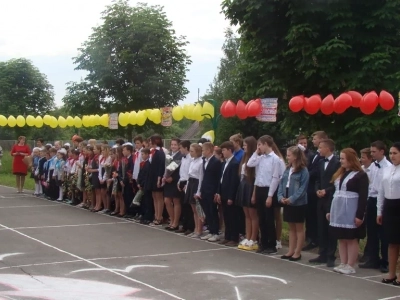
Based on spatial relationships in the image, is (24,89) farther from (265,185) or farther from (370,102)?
(265,185)

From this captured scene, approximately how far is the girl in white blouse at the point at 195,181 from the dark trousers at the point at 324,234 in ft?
10.5

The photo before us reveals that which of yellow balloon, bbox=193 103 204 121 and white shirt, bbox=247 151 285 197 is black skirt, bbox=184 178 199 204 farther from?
yellow balloon, bbox=193 103 204 121

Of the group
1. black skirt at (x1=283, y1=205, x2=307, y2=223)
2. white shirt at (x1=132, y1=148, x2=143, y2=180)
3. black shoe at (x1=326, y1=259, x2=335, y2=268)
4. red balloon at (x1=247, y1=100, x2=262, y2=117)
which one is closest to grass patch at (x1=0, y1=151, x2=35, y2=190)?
white shirt at (x1=132, y1=148, x2=143, y2=180)

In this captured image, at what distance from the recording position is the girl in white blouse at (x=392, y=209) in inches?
340

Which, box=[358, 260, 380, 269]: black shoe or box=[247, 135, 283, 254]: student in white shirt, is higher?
box=[247, 135, 283, 254]: student in white shirt

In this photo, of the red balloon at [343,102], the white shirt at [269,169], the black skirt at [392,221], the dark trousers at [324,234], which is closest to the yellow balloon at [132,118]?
the red balloon at [343,102]

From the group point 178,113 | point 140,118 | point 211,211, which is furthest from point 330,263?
point 140,118

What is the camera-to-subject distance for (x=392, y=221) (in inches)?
341

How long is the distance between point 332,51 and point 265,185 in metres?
8.38

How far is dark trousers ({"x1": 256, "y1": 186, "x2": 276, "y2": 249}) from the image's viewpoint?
10938 millimetres

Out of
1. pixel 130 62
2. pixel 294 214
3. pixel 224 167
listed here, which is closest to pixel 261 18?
pixel 224 167

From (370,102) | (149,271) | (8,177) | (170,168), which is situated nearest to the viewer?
(149,271)

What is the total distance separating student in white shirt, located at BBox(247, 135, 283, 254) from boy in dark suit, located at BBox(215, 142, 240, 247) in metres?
0.81

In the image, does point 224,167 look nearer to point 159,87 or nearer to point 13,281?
point 13,281
